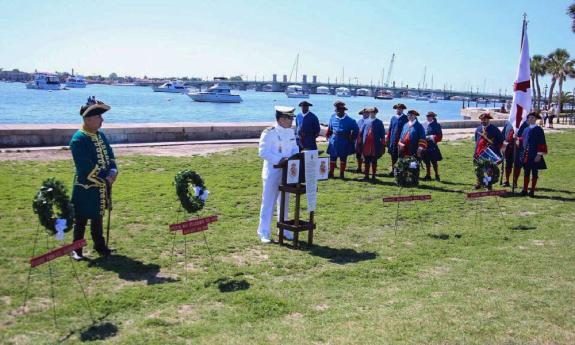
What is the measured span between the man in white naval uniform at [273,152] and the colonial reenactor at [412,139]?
5.81m

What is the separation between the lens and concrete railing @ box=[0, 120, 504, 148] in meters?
17.2

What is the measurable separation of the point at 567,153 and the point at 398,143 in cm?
1100

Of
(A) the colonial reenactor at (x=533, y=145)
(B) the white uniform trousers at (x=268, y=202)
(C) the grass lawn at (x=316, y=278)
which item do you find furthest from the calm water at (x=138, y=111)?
(B) the white uniform trousers at (x=268, y=202)

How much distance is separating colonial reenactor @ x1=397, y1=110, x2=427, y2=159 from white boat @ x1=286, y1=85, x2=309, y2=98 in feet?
429

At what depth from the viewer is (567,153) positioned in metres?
21.7

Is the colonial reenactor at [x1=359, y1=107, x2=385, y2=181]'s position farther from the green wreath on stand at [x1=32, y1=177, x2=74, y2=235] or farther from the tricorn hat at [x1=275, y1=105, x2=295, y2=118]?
the green wreath on stand at [x1=32, y1=177, x2=74, y2=235]

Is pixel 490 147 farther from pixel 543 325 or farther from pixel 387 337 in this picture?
pixel 387 337

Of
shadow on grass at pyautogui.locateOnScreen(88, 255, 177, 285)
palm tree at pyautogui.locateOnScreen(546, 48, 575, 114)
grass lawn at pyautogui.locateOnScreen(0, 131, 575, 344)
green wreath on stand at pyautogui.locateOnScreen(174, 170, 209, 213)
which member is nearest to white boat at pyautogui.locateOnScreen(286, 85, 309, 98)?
palm tree at pyautogui.locateOnScreen(546, 48, 575, 114)

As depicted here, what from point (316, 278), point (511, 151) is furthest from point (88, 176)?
point (511, 151)

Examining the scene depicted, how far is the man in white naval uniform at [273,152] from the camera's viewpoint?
801cm

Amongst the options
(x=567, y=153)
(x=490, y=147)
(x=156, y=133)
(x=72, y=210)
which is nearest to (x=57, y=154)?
(x=156, y=133)

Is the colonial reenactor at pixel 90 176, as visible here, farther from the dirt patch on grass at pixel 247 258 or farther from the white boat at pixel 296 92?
the white boat at pixel 296 92

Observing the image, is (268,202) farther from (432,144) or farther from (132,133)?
(132,133)

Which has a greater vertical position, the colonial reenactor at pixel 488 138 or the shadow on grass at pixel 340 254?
the colonial reenactor at pixel 488 138
